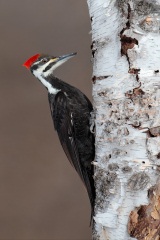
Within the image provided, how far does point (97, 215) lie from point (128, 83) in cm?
33

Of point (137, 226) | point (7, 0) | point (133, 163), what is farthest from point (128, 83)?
point (7, 0)

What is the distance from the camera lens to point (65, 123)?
168 centimetres

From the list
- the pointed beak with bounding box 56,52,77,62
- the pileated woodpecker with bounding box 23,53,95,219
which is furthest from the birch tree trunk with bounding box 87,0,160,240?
the pointed beak with bounding box 56,52,77,62

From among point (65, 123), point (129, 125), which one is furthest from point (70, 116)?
point (129, 125)

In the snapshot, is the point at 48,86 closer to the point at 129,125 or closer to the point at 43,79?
the point at 43,79

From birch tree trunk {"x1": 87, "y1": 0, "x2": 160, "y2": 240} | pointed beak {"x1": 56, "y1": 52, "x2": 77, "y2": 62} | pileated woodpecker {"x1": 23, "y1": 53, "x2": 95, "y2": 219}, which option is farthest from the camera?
pointed beak {"x1": 56, "y1": 52, "x2": 77, "y2": 62}

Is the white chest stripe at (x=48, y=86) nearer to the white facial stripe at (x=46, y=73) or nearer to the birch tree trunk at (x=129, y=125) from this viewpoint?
the white facial stripe at (x=46, y=73)

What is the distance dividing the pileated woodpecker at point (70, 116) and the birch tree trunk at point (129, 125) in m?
0.36

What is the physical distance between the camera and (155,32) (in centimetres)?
115

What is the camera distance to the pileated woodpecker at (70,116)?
160 centimetres

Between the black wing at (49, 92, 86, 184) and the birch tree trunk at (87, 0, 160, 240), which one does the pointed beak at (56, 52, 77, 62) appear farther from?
the birch tree trunk at (87, 0, 160, 240)

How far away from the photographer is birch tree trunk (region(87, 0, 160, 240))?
1.12 m

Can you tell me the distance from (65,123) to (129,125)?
0.54 meters

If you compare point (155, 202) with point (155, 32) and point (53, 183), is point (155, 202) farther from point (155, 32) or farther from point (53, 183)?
point (53, 183)
